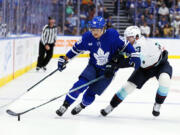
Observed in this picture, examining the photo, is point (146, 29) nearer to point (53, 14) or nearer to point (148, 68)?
point (53, 14)

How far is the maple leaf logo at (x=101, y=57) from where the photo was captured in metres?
4.56

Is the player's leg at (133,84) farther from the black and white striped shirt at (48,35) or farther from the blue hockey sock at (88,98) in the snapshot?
the black and white striped shirt at (48,35)

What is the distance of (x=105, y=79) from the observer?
4652mm

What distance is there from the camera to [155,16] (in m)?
15.8

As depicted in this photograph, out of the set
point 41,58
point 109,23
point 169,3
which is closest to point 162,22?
point 169,3

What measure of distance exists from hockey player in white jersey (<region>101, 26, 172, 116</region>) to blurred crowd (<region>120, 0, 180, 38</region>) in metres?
10.9

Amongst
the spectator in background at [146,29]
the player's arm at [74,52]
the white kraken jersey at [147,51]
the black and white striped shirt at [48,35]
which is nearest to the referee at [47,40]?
the black and white striped shirt at [48,35]

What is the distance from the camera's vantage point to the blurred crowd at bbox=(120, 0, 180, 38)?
1553 cm

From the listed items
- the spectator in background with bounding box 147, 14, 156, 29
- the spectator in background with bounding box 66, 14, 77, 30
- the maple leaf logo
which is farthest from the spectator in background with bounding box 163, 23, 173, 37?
the maple leaf logo

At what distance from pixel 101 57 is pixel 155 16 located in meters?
11.6

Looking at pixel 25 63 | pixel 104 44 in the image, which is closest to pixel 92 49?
pixel 104 44

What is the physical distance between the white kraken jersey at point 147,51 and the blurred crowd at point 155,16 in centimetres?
1090

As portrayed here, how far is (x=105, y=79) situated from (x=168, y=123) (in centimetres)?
77

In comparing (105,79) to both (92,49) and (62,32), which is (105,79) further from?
(62,32)
